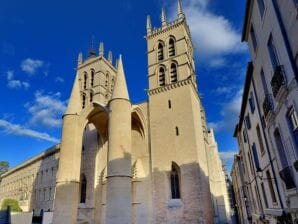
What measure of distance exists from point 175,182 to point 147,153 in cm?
318

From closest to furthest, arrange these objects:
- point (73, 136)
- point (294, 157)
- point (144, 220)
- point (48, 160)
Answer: point (294, 157) → point (144, 220) → point (73, 136) → point (48, 160)

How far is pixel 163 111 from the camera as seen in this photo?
19719mm

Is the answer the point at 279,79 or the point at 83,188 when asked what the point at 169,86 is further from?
the point at 279,79

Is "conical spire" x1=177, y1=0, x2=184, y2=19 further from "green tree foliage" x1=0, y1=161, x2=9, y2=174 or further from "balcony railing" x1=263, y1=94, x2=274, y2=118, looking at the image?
"green tree foliage" x1=0, y1=161, x2=9, y2=174

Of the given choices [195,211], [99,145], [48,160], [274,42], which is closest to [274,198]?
[274,42]

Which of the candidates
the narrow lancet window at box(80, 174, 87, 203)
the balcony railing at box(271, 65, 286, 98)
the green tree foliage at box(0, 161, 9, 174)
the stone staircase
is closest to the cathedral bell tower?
the narrow lancet window at box(80, 174, 87, 203)

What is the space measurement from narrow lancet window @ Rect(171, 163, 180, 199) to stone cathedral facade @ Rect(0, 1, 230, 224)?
67 mm

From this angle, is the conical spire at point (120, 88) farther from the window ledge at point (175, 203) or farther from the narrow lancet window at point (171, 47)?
the window ledge at point (175, 203)

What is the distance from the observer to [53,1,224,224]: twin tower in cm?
1595

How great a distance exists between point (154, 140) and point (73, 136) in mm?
6222

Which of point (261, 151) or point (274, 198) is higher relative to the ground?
point (261, 151)

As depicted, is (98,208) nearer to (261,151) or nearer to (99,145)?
(99,145)

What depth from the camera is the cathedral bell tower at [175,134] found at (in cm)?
1644

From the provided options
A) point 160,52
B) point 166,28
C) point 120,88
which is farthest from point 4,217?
point 166,28
